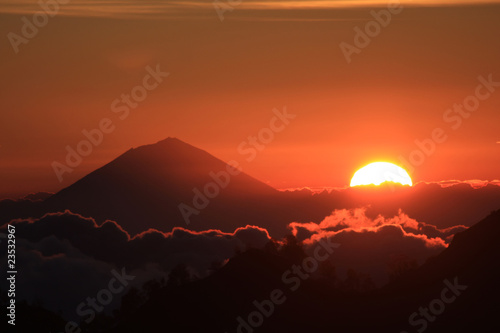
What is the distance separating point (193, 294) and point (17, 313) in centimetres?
5788

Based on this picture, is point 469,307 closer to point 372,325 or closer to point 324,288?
point 372,325

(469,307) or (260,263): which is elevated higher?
(260,263)

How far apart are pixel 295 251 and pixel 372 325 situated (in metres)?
78.6

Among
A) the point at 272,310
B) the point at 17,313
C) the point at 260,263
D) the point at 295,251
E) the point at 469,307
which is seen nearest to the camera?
the point at 469,307

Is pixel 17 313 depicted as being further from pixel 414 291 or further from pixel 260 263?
pixel 414 291

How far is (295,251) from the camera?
640 feet

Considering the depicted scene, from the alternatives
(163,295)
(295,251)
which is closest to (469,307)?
(163,295)

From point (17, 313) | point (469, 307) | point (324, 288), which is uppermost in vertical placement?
point (17, 313)

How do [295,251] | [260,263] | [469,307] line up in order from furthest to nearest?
[295,251], [260,263], [469,307]

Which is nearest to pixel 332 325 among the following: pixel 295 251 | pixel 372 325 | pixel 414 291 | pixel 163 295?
pixel 372 325

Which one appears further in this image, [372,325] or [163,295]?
[163,295]

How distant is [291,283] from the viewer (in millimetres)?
130000

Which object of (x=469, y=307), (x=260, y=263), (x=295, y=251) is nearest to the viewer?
(x=469, y=307)

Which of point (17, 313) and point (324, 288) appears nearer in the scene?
point (324, 288)
